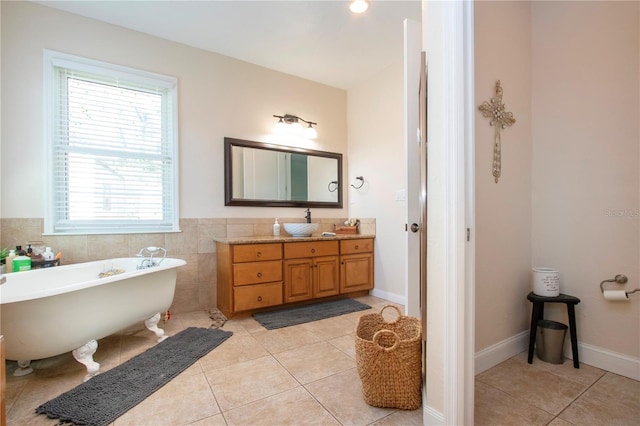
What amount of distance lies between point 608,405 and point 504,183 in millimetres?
1302

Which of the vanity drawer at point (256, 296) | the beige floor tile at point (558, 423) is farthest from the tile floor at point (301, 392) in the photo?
the vanity drawer at point (256, 296)

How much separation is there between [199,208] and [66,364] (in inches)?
65.2

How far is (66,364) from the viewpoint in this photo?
204cm

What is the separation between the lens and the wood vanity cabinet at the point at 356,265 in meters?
3.53

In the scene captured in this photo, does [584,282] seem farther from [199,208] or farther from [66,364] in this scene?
[66,364]

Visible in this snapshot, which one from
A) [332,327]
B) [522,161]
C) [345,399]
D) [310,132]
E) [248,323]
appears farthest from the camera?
[310,132]

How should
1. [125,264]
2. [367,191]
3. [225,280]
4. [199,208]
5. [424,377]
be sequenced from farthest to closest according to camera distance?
[367,191], [199,208], [225,280], [125,264], [424,377]

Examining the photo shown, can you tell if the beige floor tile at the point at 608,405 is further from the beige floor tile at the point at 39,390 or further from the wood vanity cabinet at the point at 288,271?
the beige floor tile at the point at 39,390

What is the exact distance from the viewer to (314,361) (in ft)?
Result: 6.80

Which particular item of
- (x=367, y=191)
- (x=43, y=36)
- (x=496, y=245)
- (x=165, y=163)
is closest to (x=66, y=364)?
(x=165, y=163)

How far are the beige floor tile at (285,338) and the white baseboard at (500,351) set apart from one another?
1161mm

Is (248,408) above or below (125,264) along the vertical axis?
below

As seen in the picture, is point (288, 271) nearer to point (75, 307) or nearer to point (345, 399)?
point (345, 399)

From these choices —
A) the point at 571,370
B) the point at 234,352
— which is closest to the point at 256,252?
the point at 234,352
